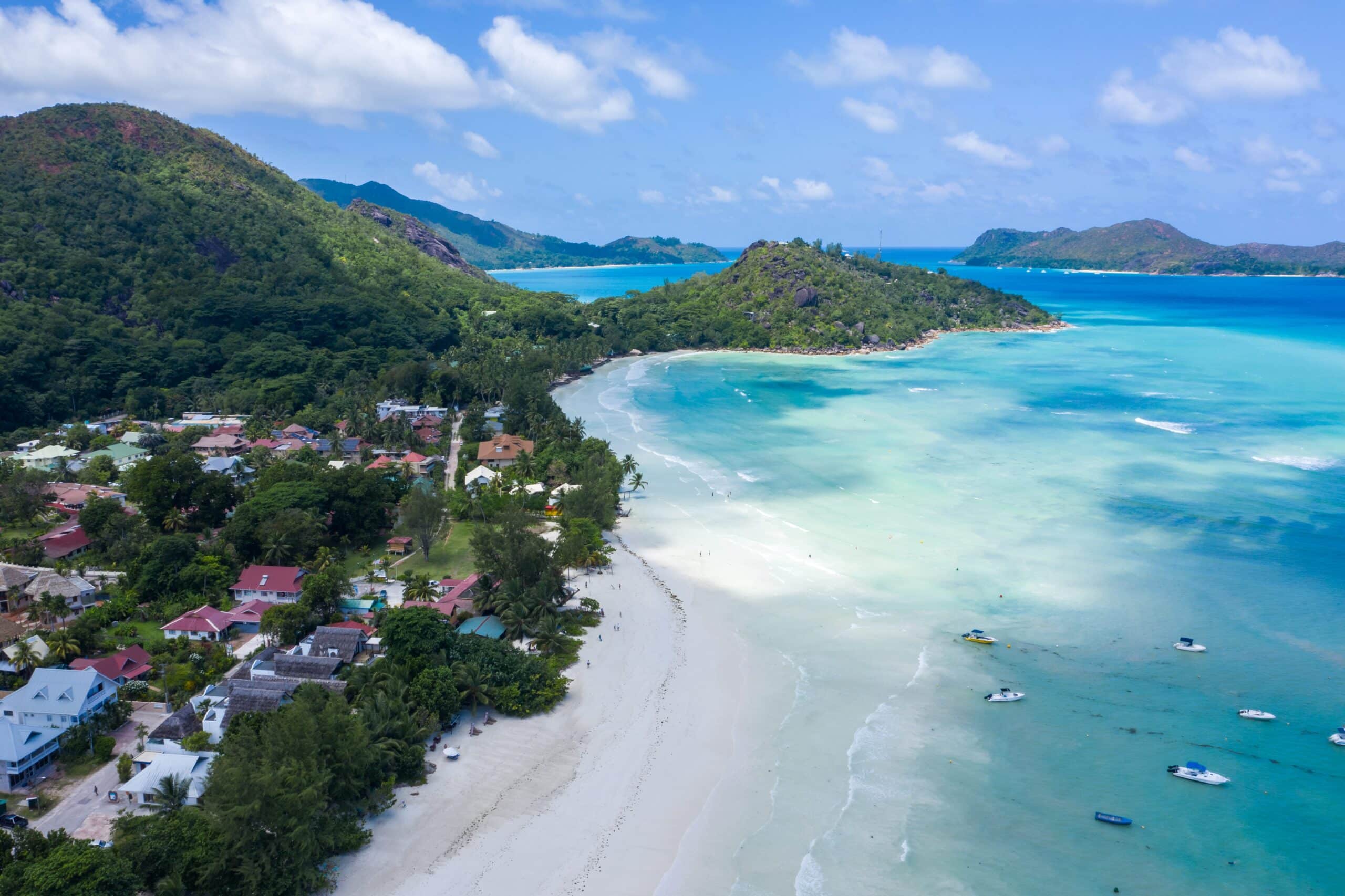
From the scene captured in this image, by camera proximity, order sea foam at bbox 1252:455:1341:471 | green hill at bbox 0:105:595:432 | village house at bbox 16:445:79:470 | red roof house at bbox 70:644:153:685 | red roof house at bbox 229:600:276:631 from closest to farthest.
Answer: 1. red roof house at bbox 70:644:153:685
2. red roof house at bbox 229:600:276:631
3. village house at bbox 16:445:79:470
4. sea foam at bbox 1252:455:1341:471
5. green hill at bbox 0:105:595:432

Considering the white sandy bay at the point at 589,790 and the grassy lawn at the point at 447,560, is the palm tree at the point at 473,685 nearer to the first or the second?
the white sandy bay at the point at 589,790

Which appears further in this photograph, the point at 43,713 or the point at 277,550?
the point at 277,550

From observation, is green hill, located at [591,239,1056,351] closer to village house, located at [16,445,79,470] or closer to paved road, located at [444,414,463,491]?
paved road, located at [444,414,463,491]

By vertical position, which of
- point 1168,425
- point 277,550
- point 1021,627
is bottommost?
point 1021,627

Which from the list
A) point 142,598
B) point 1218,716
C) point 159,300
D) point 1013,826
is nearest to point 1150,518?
point 1218,716

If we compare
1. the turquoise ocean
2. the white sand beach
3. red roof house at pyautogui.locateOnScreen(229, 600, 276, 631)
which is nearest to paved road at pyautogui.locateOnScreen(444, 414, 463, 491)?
the turquoise ocean

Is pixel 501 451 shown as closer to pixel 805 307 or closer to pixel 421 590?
pixel 421 590

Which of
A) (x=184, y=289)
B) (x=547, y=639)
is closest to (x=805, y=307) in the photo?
(x=184, y=289)
